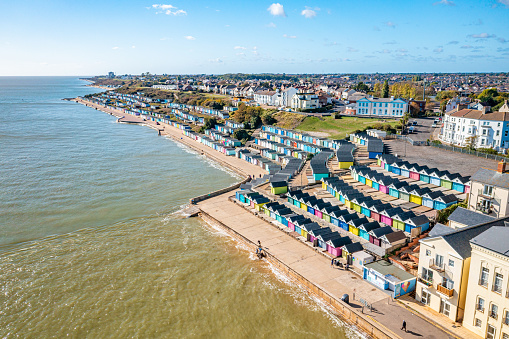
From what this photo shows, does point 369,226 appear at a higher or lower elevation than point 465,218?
lower

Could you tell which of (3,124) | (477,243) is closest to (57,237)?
(477,243)

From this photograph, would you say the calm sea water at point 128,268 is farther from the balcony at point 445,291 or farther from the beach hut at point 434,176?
the beach hut at point 434,176

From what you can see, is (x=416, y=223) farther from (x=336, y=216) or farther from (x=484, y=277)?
(x=484, y=277)

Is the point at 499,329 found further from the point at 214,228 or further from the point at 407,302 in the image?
the point at 214,228

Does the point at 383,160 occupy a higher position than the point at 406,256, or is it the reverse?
the point at 383,160

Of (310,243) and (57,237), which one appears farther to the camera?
(57,237)

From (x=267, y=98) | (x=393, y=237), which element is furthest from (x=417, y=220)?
(x=267, y=98)
